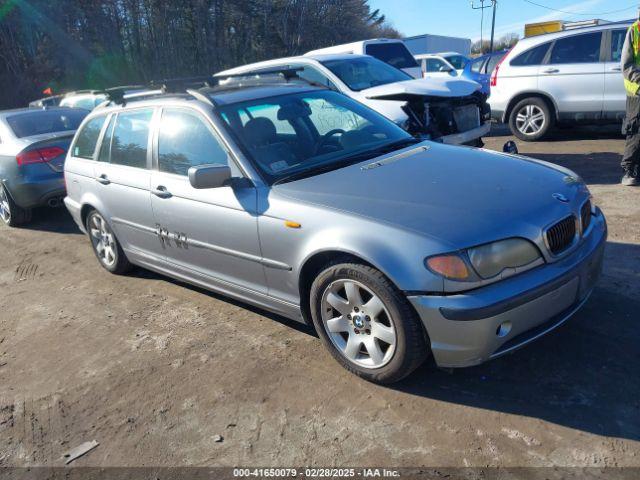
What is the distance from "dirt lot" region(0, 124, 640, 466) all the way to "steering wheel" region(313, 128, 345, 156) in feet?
4.19

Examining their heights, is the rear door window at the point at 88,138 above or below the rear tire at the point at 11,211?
above

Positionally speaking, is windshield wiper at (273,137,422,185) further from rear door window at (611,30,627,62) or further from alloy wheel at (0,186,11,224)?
rear door window at (611,30,627,62)

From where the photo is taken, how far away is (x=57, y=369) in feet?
12.3

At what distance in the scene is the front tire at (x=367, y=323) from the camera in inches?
109

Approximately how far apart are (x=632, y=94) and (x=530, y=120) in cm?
325

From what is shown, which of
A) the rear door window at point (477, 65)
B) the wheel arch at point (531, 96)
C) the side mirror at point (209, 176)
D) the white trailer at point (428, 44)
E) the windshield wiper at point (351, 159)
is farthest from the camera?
the white trailer at point (428, 44)

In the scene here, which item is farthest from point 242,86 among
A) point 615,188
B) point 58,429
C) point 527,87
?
point 527,87

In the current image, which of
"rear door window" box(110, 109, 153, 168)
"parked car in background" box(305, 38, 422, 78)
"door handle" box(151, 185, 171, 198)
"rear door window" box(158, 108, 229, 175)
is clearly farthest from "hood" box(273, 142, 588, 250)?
"parked car in background" box(305, 38, 422, 78)

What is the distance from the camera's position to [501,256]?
2.68 meters

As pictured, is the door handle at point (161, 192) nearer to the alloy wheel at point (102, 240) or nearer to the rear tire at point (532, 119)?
the alloy wheel at point (102, 240)

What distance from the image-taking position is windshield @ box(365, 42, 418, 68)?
10.8m

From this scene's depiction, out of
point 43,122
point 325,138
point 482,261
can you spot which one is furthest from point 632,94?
point 43,122

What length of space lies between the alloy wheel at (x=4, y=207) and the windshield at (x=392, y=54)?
6.91 m

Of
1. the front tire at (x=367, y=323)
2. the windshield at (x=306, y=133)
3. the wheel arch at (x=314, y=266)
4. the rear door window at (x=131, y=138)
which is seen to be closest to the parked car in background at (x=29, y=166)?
the rear door window at (x=131, y=138)
